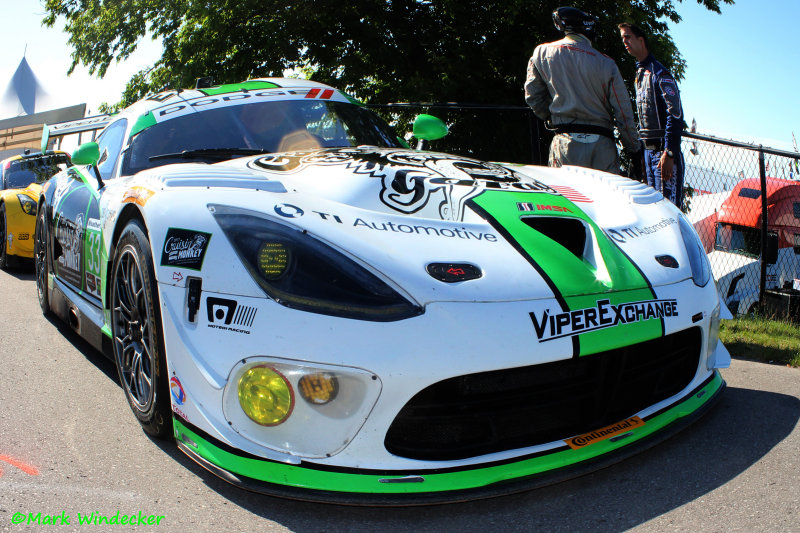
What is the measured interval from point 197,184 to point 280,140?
1149 mm

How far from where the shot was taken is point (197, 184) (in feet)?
8.73

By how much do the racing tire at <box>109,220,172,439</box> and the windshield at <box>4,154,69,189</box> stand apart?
609 cm

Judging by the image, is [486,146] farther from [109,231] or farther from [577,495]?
[577,495]

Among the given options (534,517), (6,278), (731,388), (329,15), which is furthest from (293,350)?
(329,15)

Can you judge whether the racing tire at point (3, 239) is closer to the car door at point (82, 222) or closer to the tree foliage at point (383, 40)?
the car door at point (82, 222)

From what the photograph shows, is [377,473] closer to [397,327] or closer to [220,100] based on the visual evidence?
[397,327]

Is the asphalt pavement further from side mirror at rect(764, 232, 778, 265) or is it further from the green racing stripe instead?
side mirror at rect(764, 232, 778, 265)

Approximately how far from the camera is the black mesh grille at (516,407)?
7.01 feet

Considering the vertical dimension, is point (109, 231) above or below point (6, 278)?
above

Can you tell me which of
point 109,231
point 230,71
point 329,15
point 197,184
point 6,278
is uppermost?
point 329,15

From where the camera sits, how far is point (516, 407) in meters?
2.19

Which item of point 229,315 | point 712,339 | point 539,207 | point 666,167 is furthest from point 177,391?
point 666,167

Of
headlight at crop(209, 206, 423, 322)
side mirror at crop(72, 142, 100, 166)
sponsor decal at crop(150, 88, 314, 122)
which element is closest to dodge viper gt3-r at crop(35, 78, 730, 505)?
headlight at crop(209, 206, 423, 322)

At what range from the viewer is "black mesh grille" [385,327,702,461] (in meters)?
2.14
